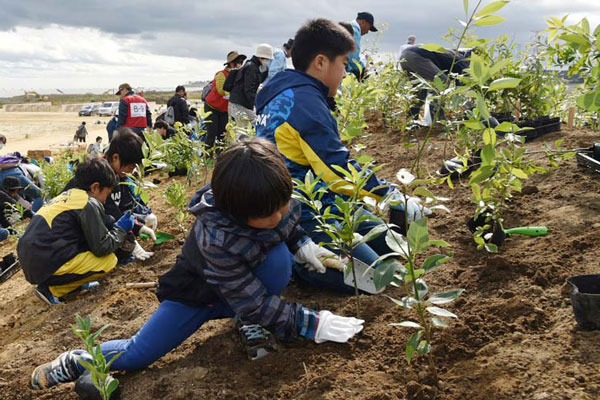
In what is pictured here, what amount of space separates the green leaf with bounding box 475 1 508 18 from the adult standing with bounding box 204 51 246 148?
559 cm

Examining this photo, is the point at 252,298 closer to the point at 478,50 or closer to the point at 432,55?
the point at 478,50

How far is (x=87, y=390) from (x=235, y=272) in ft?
2.39

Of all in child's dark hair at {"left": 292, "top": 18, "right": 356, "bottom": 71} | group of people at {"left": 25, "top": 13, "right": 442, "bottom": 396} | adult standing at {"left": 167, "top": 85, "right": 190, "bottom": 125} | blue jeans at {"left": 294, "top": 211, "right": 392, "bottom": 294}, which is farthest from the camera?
adult standing at {"left": 167, "top": 85, "right": 190, "bottom": 125}

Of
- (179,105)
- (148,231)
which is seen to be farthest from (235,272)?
(179,105)

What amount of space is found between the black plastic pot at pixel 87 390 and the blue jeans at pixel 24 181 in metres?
5.15

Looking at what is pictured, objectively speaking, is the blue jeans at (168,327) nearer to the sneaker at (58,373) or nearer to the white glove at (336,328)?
the sneaker at (58,373)

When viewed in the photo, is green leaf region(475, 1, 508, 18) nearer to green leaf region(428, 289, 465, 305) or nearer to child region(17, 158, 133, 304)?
green leaf region(428, 289, 465, 305)

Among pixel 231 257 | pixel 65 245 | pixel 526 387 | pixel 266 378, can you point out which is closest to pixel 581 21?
pixel 526 387

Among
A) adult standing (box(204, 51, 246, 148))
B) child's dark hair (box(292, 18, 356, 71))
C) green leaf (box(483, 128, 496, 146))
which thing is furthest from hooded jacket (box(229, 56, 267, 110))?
green leaf (box(483, 128, 496, 146))

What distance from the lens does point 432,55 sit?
597 cm

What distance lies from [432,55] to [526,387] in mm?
5126

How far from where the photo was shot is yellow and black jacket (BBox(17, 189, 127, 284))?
309cm

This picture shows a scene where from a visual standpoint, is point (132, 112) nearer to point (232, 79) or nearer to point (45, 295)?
point (232, 79)

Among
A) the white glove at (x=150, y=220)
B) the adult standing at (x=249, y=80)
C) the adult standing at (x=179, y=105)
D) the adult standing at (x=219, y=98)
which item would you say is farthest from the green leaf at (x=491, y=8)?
the adult standing at (x=179, y=105)
